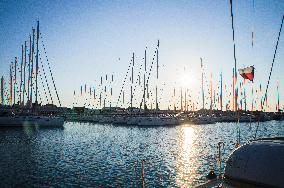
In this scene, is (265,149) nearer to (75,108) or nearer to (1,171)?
(1,171)

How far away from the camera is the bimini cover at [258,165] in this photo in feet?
17.6

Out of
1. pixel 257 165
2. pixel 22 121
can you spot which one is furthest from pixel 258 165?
pixel 22 121

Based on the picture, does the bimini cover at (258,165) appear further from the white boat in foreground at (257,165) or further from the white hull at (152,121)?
the white hull at (152,121)

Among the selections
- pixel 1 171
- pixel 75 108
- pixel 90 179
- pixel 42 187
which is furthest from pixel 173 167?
pixel 75 108

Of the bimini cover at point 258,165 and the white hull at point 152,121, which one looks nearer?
the bimini cover at point 258,165

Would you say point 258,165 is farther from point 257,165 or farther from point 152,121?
point 152,121

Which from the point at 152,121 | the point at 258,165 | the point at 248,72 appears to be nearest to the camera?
the point at 258,165

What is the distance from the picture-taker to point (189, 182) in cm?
1931

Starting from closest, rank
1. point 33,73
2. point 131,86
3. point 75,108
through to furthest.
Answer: point 33,73 < point 131,86 < point 75,108

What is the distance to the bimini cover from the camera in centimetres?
536

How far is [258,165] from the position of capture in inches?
223

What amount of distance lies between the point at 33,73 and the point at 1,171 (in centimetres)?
5608

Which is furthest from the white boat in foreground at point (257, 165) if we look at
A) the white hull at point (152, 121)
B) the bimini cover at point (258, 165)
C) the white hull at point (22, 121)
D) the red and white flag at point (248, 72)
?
the white hull at point (152, 121)

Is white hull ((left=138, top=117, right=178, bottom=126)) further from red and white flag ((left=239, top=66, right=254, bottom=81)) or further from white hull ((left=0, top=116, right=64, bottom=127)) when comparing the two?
red and white flag ((left=239, top=66, right=254, bottom=81))
